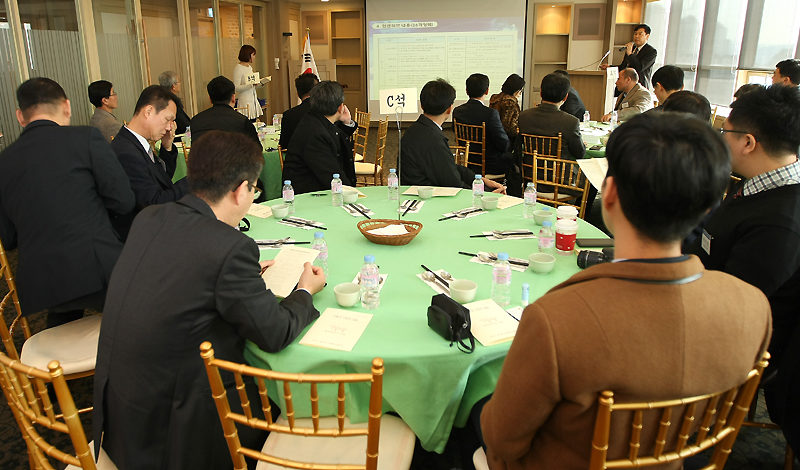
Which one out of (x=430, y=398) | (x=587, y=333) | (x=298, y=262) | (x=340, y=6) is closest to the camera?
(x=587, y=333)

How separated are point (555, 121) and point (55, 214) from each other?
3.71 m

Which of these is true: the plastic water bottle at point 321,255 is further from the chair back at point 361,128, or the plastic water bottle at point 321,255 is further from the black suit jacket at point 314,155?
the chair back at point 361,128

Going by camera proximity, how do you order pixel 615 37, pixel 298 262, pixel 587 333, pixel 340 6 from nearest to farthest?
pixel 587 333
pixel 298 262
pixel 615 37
pixel 340 6

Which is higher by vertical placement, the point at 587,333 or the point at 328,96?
the point at 328,96

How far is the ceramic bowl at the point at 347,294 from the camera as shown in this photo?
1.77m

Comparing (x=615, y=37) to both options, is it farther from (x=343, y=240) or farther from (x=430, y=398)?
(x=430, y=398)

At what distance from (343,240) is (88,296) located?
1185mm

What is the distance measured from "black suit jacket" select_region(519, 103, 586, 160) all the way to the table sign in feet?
6.29

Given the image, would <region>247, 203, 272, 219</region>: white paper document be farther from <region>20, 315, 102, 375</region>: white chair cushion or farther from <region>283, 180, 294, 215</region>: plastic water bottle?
<region>20, 315, 102, 375</region>: white chair cushion

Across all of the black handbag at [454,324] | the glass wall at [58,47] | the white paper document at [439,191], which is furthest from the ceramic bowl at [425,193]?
the glass wall at [58,47]

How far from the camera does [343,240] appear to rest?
7.92ft

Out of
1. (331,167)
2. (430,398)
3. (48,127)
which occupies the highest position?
(48,127)

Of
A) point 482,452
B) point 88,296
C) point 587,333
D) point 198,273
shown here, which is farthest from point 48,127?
point 587,333

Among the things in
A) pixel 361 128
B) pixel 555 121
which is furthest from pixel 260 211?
pixel 361 128
